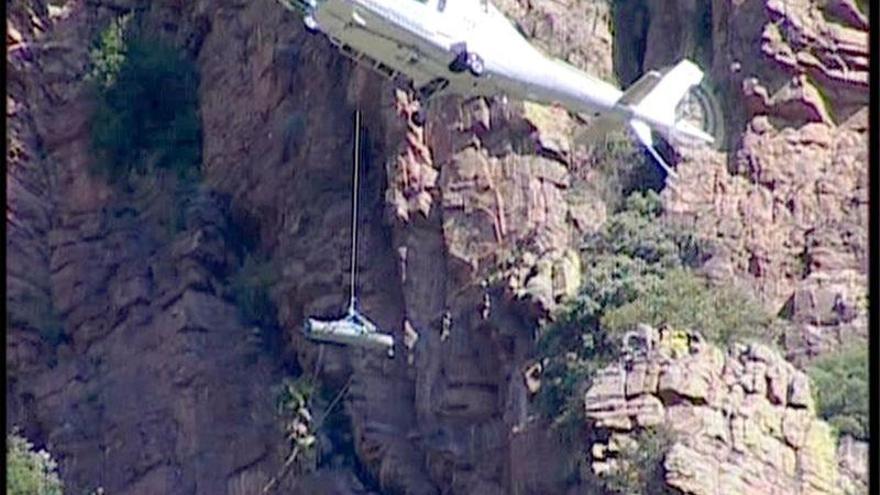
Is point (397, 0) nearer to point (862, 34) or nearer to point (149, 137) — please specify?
point (862, 34)

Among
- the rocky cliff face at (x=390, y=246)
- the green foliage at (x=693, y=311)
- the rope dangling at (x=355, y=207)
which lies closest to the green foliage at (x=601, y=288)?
the green foliage at (x=693, y=311)

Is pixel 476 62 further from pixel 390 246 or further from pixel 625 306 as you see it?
pixel 390 246

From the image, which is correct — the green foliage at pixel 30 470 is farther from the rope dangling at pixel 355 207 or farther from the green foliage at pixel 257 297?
the rope dangling at pixel 355 207

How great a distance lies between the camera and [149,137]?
4441 centimetres

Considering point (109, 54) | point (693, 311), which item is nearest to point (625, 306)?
point (693, 311)

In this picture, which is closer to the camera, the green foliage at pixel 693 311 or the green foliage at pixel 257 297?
the green foliage at pixel 693 311

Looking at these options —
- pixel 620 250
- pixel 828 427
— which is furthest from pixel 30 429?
pixel 828 427

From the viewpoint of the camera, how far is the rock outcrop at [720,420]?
112 feet

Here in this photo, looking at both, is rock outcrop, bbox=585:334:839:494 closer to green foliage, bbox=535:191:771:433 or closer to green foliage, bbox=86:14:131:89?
green foliage, bbox=535:191:771:433

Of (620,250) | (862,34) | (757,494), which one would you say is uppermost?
(862,34)

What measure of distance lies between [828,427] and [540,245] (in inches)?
190

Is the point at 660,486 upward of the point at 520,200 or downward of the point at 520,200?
downward

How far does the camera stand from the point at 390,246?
133ft

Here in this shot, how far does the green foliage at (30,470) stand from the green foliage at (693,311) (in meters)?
6.91
